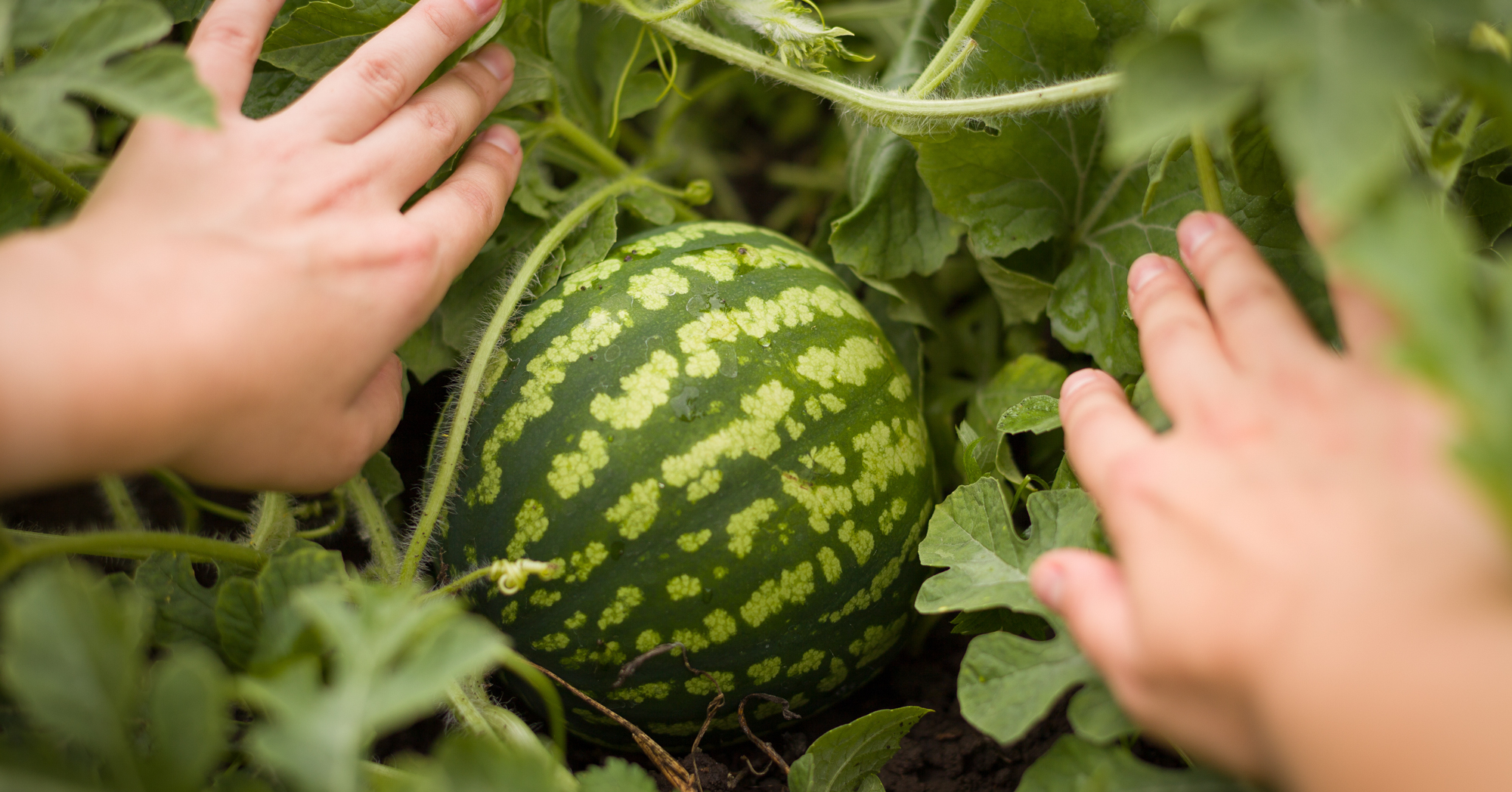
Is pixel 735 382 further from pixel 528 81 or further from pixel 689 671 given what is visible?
pixel 528 81

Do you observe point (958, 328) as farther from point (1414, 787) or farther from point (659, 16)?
point (1414, 787)

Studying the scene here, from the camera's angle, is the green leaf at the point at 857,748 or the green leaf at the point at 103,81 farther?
the green leaf at the point at 857,748

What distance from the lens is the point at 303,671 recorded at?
0.91 meters

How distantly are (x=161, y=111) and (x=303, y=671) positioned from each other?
65 centimetres

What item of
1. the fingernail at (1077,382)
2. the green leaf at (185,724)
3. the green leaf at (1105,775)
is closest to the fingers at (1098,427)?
the fingernail at (1077,382)

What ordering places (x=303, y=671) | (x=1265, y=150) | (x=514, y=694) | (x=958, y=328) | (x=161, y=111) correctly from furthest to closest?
(x=958, y=328) < (x=514, y=694) < (x=1265, y=150) < (x=161, y=111) < (x=303, y=671)

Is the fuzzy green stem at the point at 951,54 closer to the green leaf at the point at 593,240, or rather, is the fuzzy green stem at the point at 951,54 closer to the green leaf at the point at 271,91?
the green leaf at the point at 593,240

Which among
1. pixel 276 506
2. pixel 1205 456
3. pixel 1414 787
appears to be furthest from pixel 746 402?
pixel 1414 787

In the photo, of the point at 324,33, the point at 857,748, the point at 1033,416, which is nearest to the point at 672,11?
the point at 324,33

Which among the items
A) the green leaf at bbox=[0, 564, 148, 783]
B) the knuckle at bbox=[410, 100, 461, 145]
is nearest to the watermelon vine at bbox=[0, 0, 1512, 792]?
the green leaf at bbox=[0, 564, 148, 783]

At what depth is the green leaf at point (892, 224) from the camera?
1.88 meters

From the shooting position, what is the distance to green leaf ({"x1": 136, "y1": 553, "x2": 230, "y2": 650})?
4.25ft

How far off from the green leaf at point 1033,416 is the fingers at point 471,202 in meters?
0.93

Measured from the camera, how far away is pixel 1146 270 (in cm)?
135
